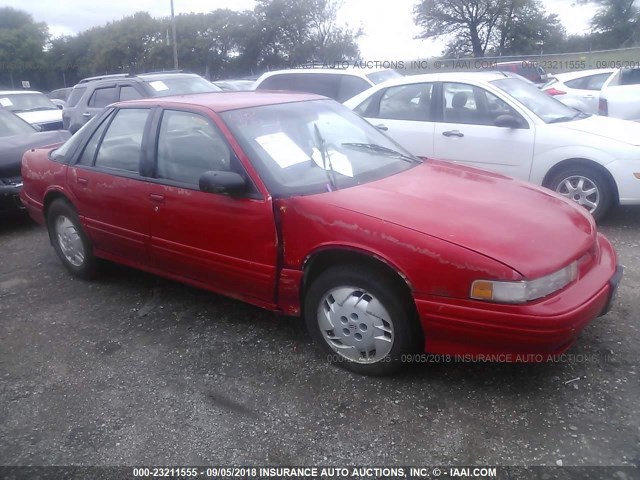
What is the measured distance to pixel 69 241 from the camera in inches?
194

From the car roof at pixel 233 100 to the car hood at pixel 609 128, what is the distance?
2.91 metres

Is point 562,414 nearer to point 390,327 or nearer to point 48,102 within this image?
point 390,327

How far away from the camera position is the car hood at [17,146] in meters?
6.60

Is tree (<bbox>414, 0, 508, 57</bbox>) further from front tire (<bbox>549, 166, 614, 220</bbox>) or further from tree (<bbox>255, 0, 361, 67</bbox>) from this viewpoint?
front tire (<bbox>549, 166, 614, 220</bbox>)

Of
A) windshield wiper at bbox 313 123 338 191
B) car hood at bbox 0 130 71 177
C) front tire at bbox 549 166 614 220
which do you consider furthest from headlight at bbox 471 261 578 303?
car hood at bbox 0 130 71 177

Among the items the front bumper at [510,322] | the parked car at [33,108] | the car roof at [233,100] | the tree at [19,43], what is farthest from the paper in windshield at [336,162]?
the tree at [19,43]

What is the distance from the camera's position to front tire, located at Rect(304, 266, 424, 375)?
10.0 feet

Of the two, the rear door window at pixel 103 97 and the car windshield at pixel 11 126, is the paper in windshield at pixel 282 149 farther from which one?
the rear door window at pixel 103 97

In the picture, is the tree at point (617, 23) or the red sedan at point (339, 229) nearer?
the red sedan at point (339, 229)

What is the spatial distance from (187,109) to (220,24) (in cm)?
4501

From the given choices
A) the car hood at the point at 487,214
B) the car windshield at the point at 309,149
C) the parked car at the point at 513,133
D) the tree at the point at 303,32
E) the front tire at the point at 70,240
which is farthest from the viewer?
the tree at the point at 303,32

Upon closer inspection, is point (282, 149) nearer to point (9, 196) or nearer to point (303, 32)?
point (9, 196)

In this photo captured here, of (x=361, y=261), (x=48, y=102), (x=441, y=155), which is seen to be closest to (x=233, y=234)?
(x=361, y=261)

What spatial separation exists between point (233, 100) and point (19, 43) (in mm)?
59074
